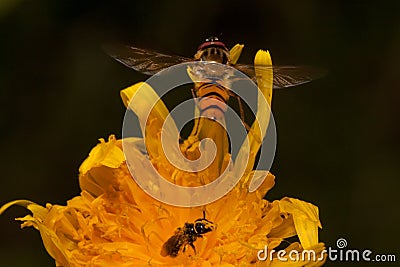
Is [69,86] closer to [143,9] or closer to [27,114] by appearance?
[27,114]

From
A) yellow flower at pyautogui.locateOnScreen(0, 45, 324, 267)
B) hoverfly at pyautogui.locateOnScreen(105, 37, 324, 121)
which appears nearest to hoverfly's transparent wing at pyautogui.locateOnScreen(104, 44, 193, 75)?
hoverfly at pyautogui.locateOnScreen(105, 37, 324, 121)

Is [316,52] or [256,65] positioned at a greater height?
[316,52]

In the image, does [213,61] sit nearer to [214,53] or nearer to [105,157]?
[214,53]

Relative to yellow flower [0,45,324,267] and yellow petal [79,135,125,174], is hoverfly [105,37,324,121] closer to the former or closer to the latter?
yellow flower [0,45,324,267]

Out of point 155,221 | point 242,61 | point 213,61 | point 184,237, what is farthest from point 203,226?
point 242,61

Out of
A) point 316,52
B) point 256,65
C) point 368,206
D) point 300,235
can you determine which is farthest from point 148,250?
point 316,52

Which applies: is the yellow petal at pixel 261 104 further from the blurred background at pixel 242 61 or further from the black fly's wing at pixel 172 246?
the blurred background at pixel 242 61
